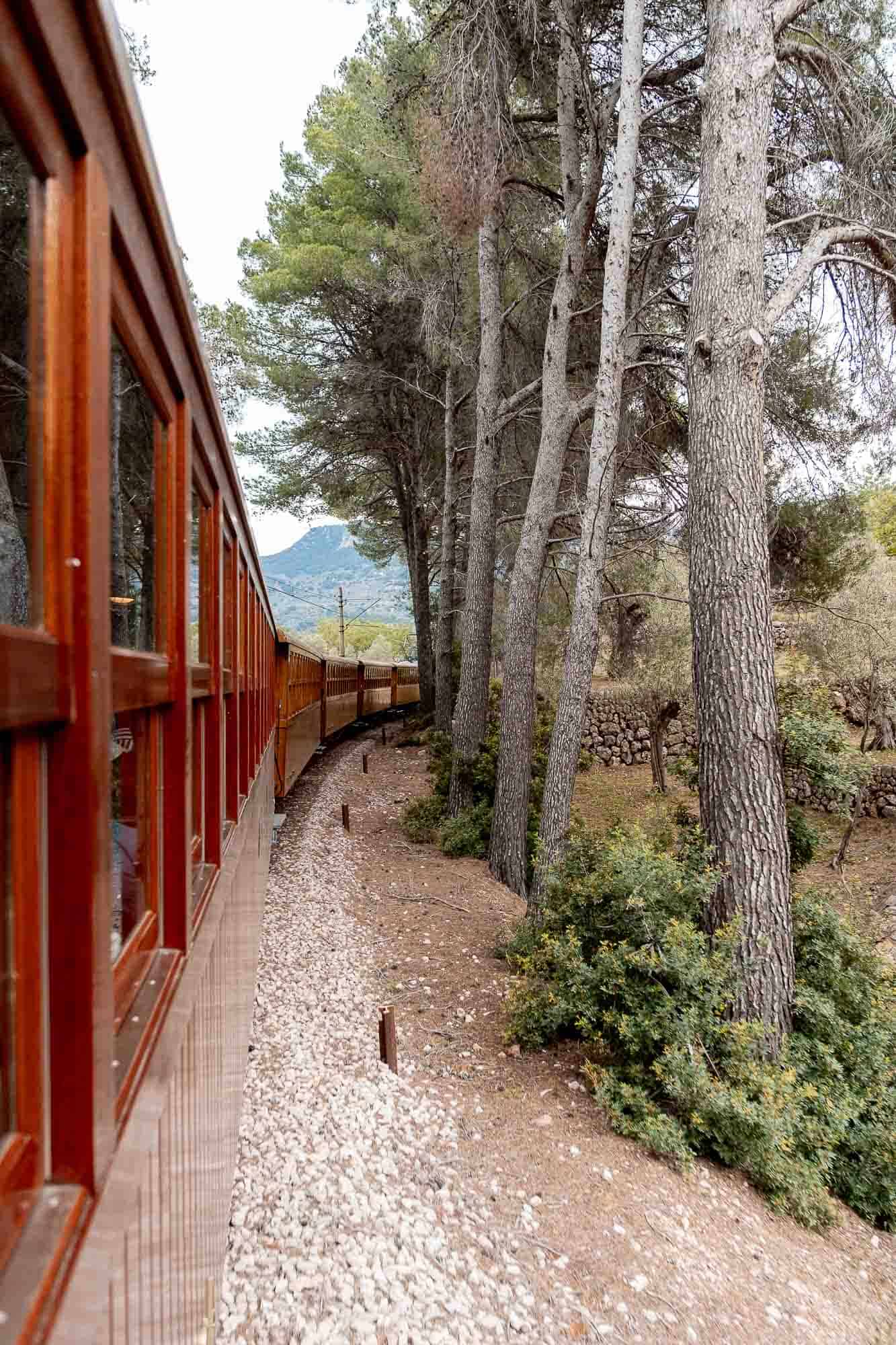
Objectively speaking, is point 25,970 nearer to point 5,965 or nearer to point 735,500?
point 5,965

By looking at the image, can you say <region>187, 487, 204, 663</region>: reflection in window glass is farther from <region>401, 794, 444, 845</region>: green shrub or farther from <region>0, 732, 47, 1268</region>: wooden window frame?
<region>401, 794, 444, 845</region>: green shrub

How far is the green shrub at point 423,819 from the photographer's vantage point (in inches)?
390

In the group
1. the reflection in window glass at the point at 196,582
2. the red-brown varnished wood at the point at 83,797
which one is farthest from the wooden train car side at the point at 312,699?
the red-brown varnished wood at the point at 83,797

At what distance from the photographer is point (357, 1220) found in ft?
10.0

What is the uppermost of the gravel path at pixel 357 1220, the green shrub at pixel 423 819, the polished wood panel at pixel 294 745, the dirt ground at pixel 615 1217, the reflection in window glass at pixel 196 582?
the reflection in window glass at pixel 196 582

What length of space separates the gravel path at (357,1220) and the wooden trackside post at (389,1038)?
75 millimetres

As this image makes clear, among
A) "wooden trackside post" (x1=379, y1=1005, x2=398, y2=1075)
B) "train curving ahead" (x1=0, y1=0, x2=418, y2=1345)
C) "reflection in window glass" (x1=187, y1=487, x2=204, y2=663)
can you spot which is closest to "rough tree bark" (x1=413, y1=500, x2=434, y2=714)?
"wooden trackside post" (x1=379, y1=1005, x2=398, y2=1075)

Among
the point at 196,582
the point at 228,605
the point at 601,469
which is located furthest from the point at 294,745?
the point at 196,582

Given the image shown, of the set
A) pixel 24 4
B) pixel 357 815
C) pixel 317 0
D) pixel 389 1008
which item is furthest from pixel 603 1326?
pixel 317 0

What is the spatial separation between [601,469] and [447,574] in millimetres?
7358

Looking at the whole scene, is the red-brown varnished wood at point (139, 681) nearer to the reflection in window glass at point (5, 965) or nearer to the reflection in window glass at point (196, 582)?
the reflection in window glass at point (5, 965)

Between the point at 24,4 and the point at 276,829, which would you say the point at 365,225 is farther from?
the point at 24,4

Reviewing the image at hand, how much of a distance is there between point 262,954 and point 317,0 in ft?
28.6

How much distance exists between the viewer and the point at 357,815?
35.8 feet
